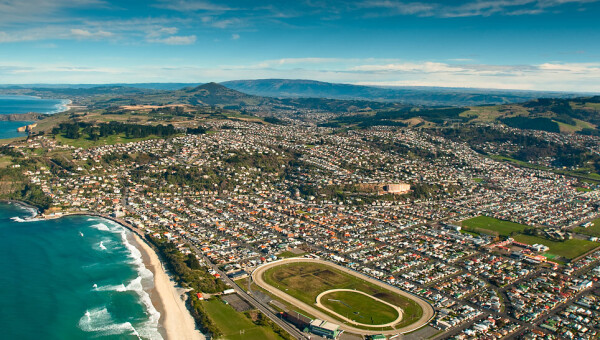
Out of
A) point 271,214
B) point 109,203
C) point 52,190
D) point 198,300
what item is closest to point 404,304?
point 198,300

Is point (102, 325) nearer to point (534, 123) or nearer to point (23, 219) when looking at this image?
point (23, 219)

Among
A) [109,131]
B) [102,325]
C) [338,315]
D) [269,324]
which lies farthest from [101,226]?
[109,131]

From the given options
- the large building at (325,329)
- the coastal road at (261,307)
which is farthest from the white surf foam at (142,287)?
the large building at (325,329)

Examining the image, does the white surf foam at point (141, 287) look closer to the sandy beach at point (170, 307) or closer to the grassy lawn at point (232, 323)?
the sandy beach at point (170, 307)

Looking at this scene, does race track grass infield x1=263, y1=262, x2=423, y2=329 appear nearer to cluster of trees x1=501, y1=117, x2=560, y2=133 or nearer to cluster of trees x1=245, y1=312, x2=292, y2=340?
cluster of trees x1=245, y1=312, x2=292, y2=340

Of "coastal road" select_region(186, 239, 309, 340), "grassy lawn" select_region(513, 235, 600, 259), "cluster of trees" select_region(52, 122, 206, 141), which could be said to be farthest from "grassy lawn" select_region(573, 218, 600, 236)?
"cluster of trees" select_region(52, 122, 206, 141)

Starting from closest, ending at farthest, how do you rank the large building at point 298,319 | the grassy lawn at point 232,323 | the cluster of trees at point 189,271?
the grassy lawn at point 232,323 → the large building at point 298,319 → the cluster of trees at point 189,271
